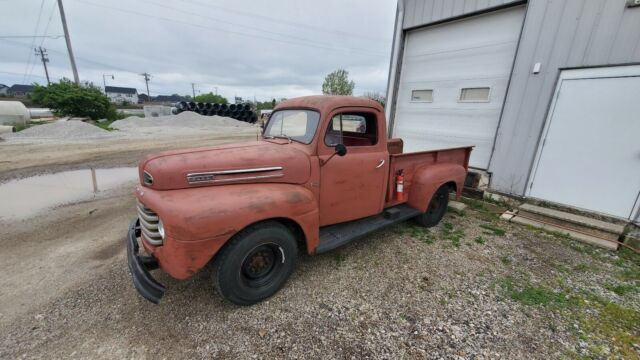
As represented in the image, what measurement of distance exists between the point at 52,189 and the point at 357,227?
693cm

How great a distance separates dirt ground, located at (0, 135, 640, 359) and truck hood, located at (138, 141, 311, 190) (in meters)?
1.24

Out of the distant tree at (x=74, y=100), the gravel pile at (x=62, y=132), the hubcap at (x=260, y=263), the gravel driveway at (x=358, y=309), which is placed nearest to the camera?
the gravel driveway at (x=358, y=309)

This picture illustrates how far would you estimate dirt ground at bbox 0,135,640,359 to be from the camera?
2.17 meters

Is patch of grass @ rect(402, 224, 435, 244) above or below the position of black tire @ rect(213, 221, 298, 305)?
below

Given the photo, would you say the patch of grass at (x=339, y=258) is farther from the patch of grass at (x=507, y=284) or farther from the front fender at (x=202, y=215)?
the patch of grass at (x=507, y=284)

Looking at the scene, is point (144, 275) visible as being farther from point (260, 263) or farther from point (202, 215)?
point (260, 263)

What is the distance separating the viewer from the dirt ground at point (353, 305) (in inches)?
85.6

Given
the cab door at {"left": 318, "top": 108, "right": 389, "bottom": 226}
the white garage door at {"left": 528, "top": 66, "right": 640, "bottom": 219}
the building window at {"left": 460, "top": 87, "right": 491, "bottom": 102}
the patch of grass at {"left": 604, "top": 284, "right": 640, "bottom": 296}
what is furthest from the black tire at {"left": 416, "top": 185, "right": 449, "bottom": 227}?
the building window at {"left": 460, "top": 87, "right": 491, "bottom": 102}

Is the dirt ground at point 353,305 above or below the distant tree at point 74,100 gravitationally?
below

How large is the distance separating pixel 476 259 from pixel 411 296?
1357mm

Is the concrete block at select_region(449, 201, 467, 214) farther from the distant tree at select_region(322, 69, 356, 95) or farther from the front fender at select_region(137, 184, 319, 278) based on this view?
the distant tree at select_region(322, 69, 356, 95)

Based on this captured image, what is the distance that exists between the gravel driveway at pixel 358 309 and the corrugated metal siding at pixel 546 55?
2.09m

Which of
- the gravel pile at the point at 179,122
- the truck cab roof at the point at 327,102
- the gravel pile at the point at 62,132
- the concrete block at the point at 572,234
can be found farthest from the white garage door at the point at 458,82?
the gravel pile at the point at 179,122

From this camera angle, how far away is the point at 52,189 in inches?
229
